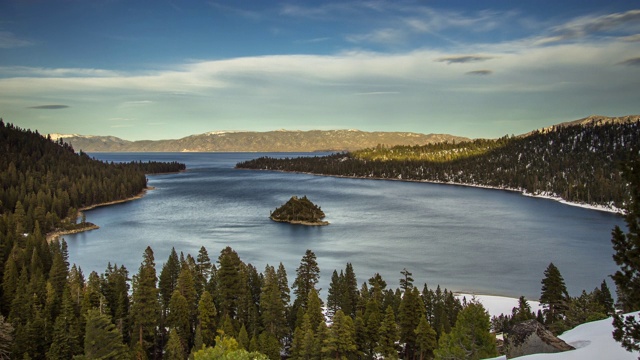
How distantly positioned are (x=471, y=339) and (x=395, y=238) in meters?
66.9

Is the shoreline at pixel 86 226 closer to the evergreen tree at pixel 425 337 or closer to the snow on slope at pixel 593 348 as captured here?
the evergreen tree at pixel 425 337

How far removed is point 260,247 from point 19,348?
166ft

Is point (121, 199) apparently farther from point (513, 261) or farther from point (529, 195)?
point (529, 195)

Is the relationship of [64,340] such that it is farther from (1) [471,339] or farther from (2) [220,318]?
(1) [471,339]

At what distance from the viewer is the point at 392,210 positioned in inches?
5399

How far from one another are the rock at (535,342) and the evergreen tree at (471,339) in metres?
5.99

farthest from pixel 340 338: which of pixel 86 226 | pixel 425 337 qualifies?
pixel 86 226

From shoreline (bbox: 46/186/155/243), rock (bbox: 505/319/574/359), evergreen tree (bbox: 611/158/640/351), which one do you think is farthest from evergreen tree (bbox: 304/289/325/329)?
shoreline (bbox: 46/186/155/243)

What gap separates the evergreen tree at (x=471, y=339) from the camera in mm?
28075

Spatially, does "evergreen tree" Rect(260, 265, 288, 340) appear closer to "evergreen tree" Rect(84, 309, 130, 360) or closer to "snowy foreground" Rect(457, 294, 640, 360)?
"evergreen tree" Rect(84, 309, 130, 360)

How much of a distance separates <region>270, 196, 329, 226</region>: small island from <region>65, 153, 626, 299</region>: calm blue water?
3827 millimetres

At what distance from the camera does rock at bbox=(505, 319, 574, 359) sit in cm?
1880

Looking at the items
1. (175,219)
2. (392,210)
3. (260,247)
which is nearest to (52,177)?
(175,219)

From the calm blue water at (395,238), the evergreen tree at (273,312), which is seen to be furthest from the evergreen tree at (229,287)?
the calm blue water at (395,238)
